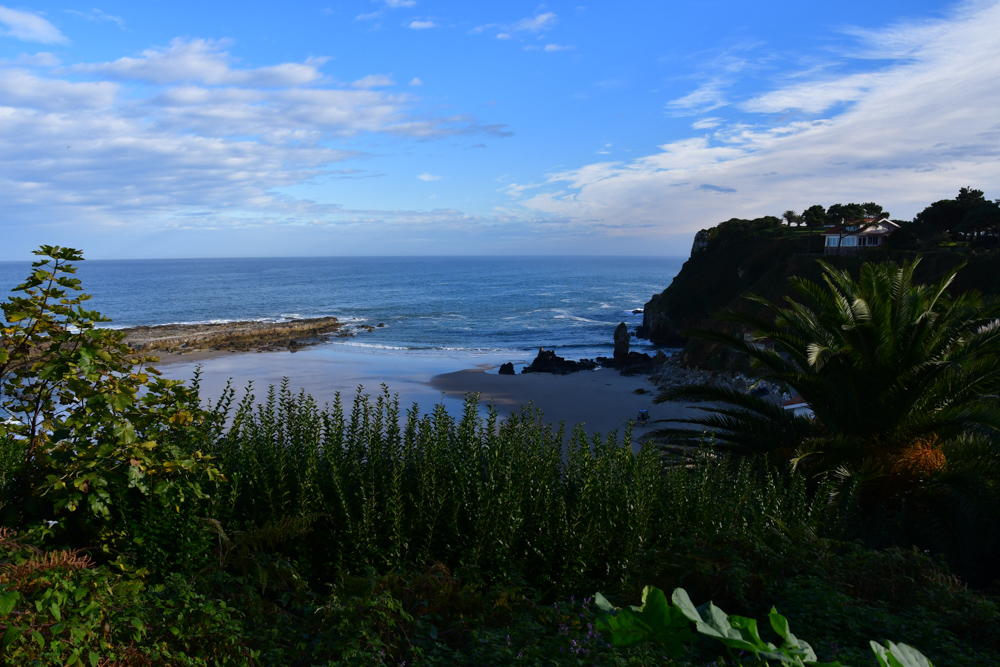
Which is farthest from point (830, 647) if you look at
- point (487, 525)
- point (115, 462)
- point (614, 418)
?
point (614, 418)

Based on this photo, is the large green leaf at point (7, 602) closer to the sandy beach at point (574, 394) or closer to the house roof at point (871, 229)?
the sandy beach at point (574, 394)

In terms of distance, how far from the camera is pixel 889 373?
805 centimetres

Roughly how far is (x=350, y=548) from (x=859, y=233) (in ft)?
196

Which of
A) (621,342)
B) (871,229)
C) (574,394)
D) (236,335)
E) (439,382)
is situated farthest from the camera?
(871,229)

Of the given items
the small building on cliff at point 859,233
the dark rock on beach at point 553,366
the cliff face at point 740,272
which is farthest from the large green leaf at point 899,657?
the small building on cliff at point 859,233

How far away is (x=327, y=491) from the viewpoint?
5.03 metres

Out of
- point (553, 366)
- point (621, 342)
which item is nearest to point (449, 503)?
point (553, 366)

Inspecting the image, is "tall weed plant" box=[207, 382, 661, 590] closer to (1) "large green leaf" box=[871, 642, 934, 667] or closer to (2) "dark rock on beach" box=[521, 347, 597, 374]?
(1) "large green leaf" box=[871, 642, 934, 667]

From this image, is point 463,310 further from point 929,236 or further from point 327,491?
point 327,491

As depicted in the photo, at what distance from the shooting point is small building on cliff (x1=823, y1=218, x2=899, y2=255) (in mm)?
52281

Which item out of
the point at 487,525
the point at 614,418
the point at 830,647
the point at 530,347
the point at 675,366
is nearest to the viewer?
the point at 830,647

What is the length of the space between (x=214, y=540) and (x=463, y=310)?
6676 cm

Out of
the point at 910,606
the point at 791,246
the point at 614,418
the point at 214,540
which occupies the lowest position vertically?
the point at 614,418

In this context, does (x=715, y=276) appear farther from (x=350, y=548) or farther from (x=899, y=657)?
(x=899, y=657)
